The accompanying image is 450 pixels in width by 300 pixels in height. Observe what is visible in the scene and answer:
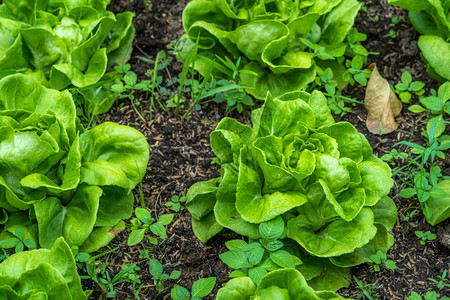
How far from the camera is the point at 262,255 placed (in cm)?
354

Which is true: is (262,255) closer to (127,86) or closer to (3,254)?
(3,254)

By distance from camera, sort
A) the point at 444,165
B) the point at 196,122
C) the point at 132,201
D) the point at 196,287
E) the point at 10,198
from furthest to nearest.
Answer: the point at 196,122
the point at 444,165
the point at 132,201
the point at 10,198
the point at 196,287

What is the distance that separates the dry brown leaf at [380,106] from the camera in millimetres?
4754

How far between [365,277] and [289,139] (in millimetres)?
1043

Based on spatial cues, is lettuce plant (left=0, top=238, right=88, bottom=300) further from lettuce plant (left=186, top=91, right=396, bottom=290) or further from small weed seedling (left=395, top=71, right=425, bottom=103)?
small weed seedling (left=395, top=71, right=425, bottom=103)

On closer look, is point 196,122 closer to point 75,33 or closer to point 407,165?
point 75,33

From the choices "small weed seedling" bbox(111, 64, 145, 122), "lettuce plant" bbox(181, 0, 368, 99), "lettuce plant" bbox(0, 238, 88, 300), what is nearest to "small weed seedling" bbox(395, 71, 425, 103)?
"lettuce plant" bbox(181, 0, 368, 99)

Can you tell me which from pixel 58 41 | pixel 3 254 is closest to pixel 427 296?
pixel 3 254

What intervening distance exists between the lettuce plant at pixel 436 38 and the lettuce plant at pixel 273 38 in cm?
46

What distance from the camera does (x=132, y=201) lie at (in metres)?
4.18

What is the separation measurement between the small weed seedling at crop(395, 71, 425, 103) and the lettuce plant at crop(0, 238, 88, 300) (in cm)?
297

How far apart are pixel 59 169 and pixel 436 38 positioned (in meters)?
3.14

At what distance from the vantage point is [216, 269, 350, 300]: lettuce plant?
3230 mm

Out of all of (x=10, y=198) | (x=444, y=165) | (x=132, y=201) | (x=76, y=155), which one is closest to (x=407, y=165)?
(x=444, y=165)
